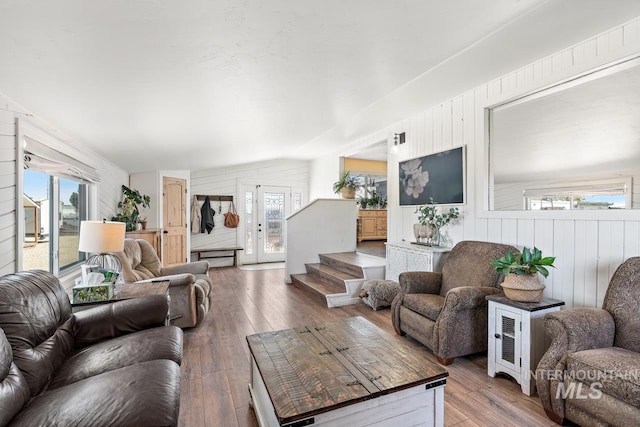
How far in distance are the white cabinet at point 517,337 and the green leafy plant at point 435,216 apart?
54.8 inches

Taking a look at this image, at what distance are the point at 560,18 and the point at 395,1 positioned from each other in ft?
4.03

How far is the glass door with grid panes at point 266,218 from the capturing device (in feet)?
24.4

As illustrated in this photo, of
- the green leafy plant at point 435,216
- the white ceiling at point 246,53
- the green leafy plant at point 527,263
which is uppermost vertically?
the white ceiling at point 246,53

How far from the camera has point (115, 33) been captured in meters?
1.53

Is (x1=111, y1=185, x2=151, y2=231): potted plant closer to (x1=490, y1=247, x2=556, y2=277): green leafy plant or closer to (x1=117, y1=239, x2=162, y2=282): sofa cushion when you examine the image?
(x1=117, y1=239, x2=162, y2=282): sofa cushion

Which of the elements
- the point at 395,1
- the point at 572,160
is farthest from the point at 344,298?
the point at 395,1

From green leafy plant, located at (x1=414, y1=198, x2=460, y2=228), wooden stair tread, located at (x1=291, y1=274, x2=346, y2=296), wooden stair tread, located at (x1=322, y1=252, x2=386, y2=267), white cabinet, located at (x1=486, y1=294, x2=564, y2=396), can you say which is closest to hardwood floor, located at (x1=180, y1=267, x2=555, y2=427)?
white cabinet, located at (x1=486, y1=294, x2=564, y2=396)

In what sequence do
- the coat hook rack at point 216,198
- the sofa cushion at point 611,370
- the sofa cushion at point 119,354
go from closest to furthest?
the sofa cushion at point 611,370, the sofa cushion at point 119,354, the coat hook rack at point 216,198

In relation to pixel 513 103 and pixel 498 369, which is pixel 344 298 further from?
pixel 513 103

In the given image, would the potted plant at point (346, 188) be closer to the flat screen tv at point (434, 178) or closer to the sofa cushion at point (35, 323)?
the flat screen tv at point (434, 178)

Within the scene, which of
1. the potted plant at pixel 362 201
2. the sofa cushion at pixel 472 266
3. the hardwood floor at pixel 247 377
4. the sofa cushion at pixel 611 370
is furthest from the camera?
the potted plant at pixel 362 201

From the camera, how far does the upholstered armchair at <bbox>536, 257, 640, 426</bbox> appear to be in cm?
148

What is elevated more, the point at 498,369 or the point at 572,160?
the point at 572,160

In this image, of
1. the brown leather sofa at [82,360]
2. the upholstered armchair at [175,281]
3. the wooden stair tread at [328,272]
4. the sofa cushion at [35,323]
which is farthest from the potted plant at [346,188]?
the sofa cushion at [35,323]
